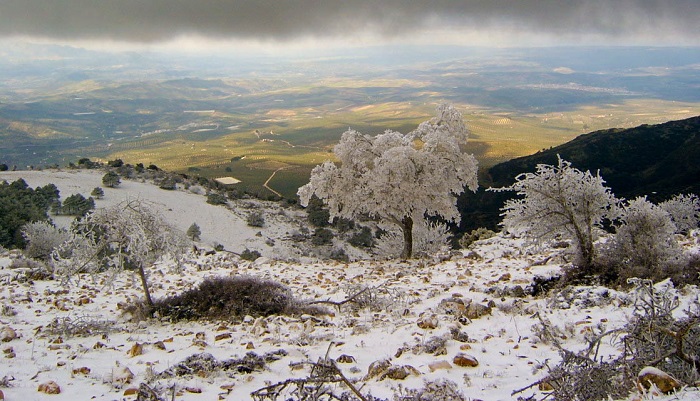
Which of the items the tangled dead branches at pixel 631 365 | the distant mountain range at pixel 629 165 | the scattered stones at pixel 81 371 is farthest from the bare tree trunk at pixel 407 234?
the distant mountain range at pixel 629 165

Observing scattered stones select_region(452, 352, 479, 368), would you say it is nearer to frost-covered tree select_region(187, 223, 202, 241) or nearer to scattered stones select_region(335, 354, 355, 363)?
scattered stones select_region(335, 354, 355, 363)

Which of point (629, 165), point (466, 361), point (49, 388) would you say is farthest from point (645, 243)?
point (629, 165)

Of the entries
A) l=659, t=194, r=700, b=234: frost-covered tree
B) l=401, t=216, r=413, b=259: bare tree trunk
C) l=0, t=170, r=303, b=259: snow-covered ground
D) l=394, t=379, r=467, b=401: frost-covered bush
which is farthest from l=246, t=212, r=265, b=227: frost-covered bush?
l=394, t=379, r=467, b=401: frost-covered bush

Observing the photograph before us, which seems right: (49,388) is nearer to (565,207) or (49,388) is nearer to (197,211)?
(565,207)

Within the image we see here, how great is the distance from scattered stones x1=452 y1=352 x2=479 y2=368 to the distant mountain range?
32742 millimetres

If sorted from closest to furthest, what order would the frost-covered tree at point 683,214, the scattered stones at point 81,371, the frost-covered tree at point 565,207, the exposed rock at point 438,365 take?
1. the exposed rock at point 438,365
2. the scattered stones at point 81,371
3. the frost-covered tree at point 565,207
4. the frost-covered tree at point 683,214

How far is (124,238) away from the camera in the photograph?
898 cm

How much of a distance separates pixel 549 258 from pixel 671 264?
13.9ft

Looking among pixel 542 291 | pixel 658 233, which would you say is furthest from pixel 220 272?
pixel 658 233

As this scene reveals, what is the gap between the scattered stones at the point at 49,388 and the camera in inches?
191

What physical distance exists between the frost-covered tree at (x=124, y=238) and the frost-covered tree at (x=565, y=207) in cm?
826

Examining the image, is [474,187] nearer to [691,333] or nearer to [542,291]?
[542,291]

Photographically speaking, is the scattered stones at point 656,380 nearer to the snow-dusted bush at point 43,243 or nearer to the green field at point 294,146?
the snow-dusted bush at point 43,243

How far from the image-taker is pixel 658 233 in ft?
28.5
